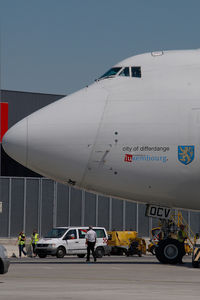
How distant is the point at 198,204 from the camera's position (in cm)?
2623

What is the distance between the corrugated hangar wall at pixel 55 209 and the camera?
5959 centimetres

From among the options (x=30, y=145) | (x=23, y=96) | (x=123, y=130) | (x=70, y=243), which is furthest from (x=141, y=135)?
(x=23, y=96)

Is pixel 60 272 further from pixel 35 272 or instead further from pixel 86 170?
pixel 86 170

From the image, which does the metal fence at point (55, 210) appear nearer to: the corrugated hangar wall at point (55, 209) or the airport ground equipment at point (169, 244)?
the corrugated hangar wall at point (55, 209)

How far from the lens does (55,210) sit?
6081 cm

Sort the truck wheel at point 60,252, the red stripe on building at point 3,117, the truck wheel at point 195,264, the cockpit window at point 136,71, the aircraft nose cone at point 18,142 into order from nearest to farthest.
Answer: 1. the aircraft nose cone at point 18,142
2. the truck wheel at point 195,264
3. the cockpit window at point 136,71
4. the truck wheel at point 60,252
5. the red stripe on building at point 3,117

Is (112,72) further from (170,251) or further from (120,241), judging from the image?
(120,241)

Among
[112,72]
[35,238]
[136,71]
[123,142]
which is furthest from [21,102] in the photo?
[123,142]

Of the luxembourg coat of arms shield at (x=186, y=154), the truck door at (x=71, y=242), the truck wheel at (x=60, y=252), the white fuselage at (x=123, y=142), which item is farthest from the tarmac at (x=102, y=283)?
the truck door at (x=71, y=242)

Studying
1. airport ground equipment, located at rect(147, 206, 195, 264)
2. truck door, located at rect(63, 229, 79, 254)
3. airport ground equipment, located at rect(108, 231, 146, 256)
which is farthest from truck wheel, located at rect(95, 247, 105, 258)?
airport ground equipment, located at rect(147, 206, 195, 264)

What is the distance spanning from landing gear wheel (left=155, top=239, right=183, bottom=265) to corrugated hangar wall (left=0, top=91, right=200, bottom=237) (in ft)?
111

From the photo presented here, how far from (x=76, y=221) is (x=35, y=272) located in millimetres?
37780

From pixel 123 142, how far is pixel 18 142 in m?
3.78

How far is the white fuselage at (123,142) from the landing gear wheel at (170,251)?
1.95 m
